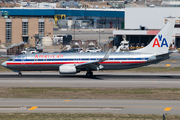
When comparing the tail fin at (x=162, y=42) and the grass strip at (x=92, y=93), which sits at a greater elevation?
the tail fin at (x=162, y=42)

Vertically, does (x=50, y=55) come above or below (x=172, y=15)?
below

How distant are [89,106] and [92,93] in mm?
6784

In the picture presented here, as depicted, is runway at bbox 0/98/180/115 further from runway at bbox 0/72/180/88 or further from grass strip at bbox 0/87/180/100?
runway at bbox 0/72/180/88

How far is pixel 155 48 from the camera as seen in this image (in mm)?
45281

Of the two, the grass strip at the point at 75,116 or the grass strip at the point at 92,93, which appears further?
the grass strip at the point at 92,93

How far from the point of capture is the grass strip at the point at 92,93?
1190 inches

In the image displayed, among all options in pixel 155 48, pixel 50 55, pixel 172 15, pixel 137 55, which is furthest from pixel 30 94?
pixel 172 15

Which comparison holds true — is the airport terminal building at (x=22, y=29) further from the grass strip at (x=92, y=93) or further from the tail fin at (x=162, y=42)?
the grass strip at (x=92, y=93)

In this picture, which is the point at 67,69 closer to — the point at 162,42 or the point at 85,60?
the point at 85,60

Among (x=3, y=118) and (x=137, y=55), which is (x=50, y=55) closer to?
(x=137, y=55)

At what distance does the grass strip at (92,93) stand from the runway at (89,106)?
2.28 meters

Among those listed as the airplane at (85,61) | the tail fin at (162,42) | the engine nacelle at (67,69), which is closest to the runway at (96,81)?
the engine nacelle at (67,69)

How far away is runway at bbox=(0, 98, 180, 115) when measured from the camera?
24.1 m

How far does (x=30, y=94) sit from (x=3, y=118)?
9605 millimetres
